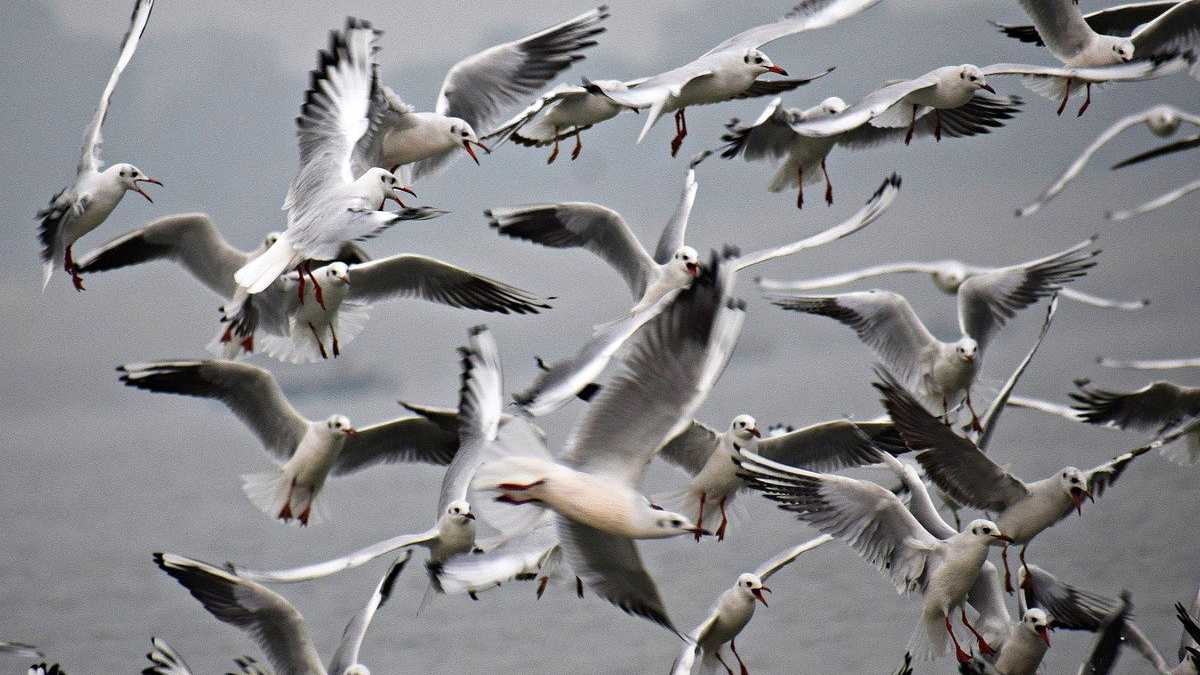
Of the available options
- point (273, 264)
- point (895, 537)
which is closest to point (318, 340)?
point (273, 264)

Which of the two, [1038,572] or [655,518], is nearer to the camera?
[655,518]

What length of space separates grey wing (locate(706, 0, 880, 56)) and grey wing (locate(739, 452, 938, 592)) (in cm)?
140

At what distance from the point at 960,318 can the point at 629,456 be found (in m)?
3.12

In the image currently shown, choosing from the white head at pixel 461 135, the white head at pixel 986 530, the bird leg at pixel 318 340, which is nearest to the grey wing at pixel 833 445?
the white head at pixel 986 530

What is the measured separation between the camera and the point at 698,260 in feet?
17.7

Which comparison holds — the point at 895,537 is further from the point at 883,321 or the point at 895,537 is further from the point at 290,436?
the point at 290,436

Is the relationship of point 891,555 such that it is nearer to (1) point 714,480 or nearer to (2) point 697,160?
(1) point 714,480

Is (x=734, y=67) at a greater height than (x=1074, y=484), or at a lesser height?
greater

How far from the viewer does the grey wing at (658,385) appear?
3.38 m

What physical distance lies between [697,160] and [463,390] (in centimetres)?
159

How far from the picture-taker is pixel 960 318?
252 inches

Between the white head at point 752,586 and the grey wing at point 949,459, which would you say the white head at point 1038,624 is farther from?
the white head at point 752,586

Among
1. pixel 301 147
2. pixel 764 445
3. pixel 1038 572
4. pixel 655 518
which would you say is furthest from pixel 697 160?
pixel 655 518

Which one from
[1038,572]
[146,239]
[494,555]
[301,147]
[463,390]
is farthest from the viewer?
[146,239]
